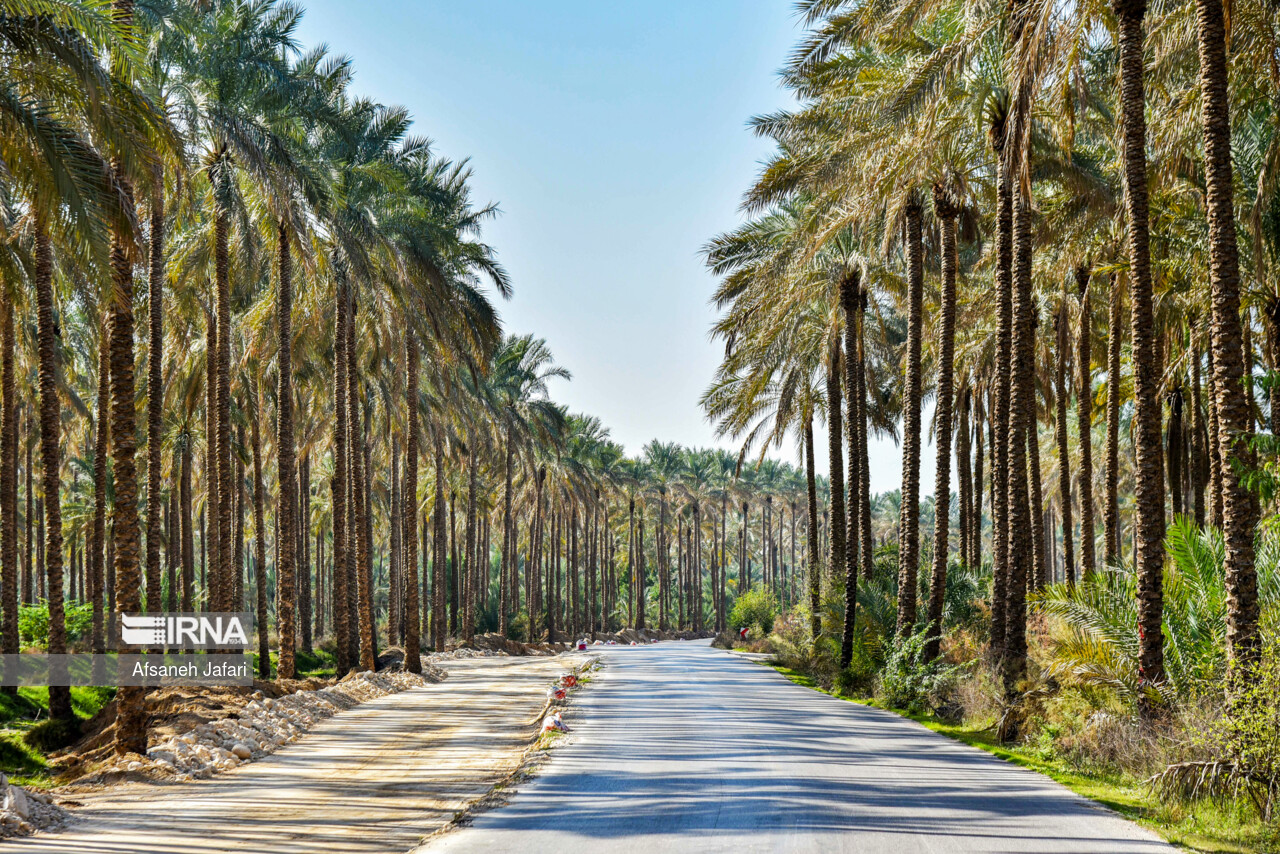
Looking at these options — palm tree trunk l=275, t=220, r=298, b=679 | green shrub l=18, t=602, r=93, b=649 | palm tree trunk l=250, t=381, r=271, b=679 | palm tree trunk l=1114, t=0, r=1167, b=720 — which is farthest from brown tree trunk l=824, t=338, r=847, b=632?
green shrub l=18, t=602, r=93, b=649

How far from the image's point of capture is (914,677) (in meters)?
20.5

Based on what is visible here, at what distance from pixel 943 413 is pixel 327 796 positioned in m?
14.8

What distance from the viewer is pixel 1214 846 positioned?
28.3 ft

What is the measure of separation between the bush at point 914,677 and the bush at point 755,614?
30704mm

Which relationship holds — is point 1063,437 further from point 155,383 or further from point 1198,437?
point 155,383

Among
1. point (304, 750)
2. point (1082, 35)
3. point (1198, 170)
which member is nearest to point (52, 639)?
point (304, 750)

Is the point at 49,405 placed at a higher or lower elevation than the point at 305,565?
higher

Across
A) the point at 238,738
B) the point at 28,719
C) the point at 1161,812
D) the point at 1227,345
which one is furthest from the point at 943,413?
the point at 28,719

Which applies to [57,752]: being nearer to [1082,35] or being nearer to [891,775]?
[891,775]

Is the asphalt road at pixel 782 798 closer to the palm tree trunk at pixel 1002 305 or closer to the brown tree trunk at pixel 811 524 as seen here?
the palm tree trunk at pixel 1002 305

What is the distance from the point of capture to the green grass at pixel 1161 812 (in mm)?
8734

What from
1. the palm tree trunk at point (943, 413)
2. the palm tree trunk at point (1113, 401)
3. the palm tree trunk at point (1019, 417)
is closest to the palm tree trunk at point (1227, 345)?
the palm tree trunk at point (1019, 417)

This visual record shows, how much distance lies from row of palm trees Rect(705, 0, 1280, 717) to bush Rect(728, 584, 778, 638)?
59.7 ft

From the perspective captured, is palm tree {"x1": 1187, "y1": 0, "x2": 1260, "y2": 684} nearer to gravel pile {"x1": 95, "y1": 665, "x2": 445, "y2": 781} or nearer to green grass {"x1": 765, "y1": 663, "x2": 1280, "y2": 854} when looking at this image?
green grass {"x1": 765, "y1": 663, "x2": 1280, "y2": 854}
